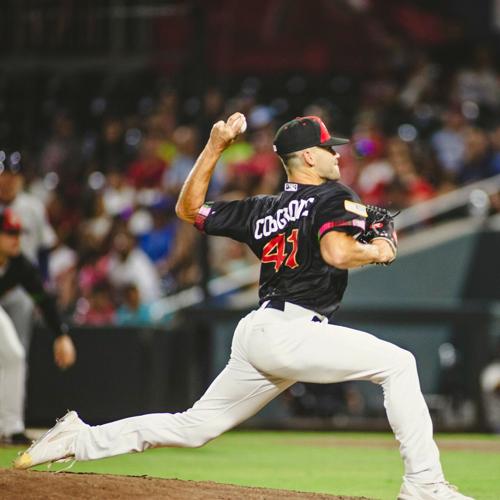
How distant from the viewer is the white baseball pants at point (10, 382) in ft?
30.3

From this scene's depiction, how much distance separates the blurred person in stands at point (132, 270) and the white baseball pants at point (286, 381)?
6.97 meters

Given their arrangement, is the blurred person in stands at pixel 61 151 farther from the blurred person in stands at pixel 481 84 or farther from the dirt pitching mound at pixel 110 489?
the dirt pitching mound at pixel 110 489

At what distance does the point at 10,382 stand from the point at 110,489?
371 centimetres

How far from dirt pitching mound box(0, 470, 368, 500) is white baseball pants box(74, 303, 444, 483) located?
0.18 metres

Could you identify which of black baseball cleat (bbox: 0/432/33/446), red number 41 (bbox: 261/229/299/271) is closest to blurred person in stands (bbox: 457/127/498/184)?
black baseball cleat (bbox: 0/432/33/446)

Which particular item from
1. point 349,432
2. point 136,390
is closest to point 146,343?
point 136,390

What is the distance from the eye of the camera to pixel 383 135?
14688 millimetres

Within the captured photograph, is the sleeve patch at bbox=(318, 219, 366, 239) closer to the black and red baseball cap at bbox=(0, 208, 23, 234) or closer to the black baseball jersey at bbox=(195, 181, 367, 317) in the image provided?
the black baseball jersey at bbox=(195, 181, 367, 317)

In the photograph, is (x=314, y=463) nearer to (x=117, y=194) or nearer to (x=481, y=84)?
(x=117, y=194)

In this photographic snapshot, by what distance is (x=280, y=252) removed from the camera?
596cm

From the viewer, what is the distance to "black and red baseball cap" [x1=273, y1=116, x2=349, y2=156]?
607 centimetres

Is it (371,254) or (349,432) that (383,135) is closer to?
(349,432)

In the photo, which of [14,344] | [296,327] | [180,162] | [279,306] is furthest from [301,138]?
[180,162]

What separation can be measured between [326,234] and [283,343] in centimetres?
58
